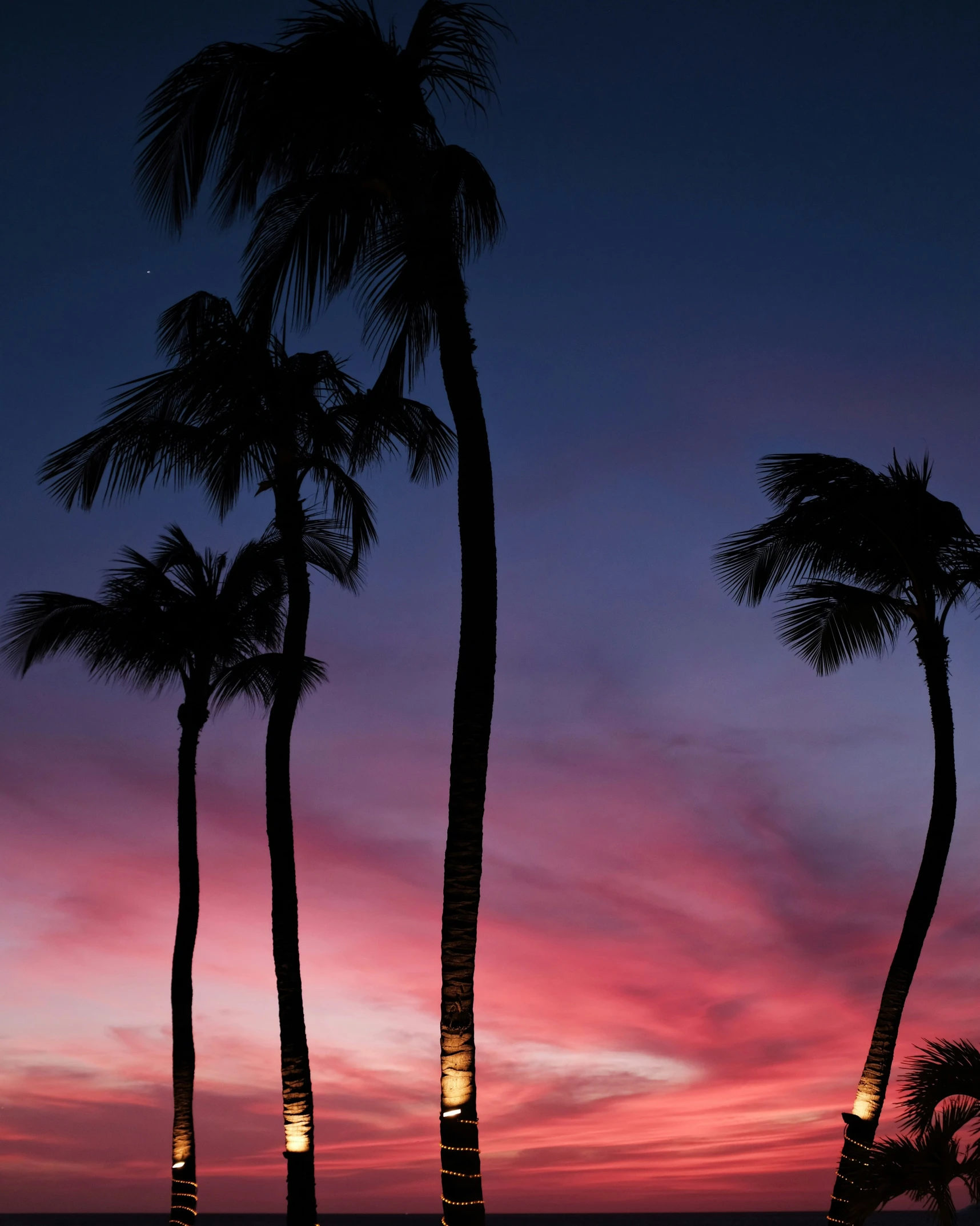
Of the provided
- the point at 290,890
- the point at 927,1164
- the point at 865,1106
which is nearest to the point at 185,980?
the point at 290,890

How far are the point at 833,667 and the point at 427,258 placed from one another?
10.8m

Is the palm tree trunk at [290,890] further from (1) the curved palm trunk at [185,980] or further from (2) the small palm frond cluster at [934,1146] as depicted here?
(2) the small palm frond cluster at [934,1146]

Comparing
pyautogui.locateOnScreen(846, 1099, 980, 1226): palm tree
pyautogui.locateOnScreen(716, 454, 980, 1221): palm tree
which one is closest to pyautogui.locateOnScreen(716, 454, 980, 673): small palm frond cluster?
pyautogui.locateOnScreen(716, 454, 980, 1221): palm tree

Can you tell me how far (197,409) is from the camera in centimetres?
1773

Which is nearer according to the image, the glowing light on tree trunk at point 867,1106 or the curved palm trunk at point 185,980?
the glowing light on tree trunk at point 867,1106

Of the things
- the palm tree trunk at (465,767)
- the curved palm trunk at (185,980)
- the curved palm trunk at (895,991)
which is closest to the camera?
the palm tree trunk at (465,767)

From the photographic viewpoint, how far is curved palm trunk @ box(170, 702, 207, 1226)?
2052 centimetres

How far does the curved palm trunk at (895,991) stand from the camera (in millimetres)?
16328

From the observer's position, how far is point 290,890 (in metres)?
17.6

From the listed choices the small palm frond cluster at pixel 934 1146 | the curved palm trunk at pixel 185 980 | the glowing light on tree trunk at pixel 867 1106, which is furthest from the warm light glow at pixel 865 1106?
the curved palm trunk at pixel 185 980

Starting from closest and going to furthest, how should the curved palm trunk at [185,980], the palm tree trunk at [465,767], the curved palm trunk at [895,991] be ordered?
1. the palm tree trunk at [465,767]
2. the curved palm trunk at [895,991]
3. the curved palm trunk at [185,980]

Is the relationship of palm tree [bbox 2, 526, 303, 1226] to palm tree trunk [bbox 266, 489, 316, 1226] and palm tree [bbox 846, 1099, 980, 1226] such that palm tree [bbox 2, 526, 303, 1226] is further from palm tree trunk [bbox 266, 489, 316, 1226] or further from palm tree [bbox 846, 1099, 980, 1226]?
palm tree [bbox 846, 1099, 980, 1226]

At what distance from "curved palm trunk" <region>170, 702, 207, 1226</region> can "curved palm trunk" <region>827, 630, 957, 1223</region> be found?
1065cm

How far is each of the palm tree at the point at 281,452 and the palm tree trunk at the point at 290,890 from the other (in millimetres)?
19
